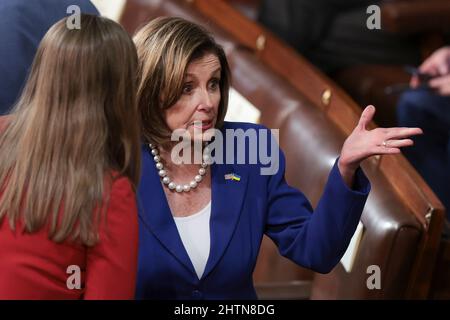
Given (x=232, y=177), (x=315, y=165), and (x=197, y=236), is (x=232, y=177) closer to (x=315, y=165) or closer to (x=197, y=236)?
(x=197, y=236)

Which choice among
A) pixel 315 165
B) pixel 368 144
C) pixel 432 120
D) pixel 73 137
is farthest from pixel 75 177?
pixel 432 120

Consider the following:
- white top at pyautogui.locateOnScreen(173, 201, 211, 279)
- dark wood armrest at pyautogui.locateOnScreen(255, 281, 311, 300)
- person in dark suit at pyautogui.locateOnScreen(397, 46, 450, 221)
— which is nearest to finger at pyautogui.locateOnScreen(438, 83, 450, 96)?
person in dark suit at pyautogui.locateOnScreen(397, 46, 450, 221)

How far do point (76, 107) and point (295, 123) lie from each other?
0.91 m

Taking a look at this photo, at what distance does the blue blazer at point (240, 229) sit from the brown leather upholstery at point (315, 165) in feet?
1.14

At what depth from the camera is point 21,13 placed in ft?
4.95

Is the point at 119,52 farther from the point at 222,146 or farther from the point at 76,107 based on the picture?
the point at 222,146

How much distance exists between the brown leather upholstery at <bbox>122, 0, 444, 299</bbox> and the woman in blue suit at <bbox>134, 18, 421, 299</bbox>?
0.35 meters

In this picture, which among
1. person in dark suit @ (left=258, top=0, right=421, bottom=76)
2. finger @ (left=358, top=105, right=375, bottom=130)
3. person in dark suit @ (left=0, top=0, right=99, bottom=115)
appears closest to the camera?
finger @ (left=358, top=105, right=375, bottom=130)

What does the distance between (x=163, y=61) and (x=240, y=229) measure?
241 millimetres

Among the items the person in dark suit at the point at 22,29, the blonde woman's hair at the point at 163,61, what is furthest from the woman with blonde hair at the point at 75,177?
the person in dark suit at the point at 22,29

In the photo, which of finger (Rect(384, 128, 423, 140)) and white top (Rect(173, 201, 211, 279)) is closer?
finger (Rect(384, 128, 423, 140))

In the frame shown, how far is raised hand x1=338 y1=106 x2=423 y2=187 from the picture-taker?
1.12 metres

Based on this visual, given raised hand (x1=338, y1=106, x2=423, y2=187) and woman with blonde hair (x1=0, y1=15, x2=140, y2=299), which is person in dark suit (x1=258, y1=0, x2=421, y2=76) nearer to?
raised hand (x1=338, y1=106, x2=423, y2=187)

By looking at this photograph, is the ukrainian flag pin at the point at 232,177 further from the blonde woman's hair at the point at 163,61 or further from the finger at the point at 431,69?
the finger at the point at 431,69
